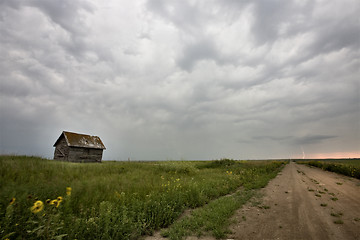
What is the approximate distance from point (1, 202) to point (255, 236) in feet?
22.3

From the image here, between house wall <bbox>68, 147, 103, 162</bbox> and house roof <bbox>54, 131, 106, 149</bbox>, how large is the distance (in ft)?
2.43

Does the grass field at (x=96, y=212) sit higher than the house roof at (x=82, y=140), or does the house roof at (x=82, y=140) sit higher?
the house roof at (x=82, y=140)

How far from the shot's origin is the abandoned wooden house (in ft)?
83.0

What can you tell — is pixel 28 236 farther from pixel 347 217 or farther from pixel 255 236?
pixel 347 217

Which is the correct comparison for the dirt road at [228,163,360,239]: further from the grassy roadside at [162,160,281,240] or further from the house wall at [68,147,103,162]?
the house wall at [68,147,103,162]

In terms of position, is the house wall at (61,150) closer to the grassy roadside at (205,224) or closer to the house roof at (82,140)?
the house roof at (82,140)

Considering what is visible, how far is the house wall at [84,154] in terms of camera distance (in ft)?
83.1

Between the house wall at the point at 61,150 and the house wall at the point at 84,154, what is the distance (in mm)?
827

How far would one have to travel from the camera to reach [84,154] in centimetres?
2723

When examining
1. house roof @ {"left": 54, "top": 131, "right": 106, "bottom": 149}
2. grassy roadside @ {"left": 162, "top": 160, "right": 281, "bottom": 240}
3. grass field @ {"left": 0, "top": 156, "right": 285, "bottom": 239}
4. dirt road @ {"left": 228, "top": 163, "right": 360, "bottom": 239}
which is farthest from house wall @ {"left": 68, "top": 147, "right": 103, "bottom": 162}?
dirt road @ {"left": 228, "top": 163, "right": 360, "bottom": 239}

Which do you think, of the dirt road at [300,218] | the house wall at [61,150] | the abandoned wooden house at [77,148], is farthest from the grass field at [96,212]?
the house wall at [61,150]

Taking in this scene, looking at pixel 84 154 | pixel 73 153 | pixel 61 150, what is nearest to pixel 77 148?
pixel 73 153

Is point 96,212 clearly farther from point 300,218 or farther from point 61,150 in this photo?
point 61,150

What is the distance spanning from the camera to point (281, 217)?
5766 millimetres
